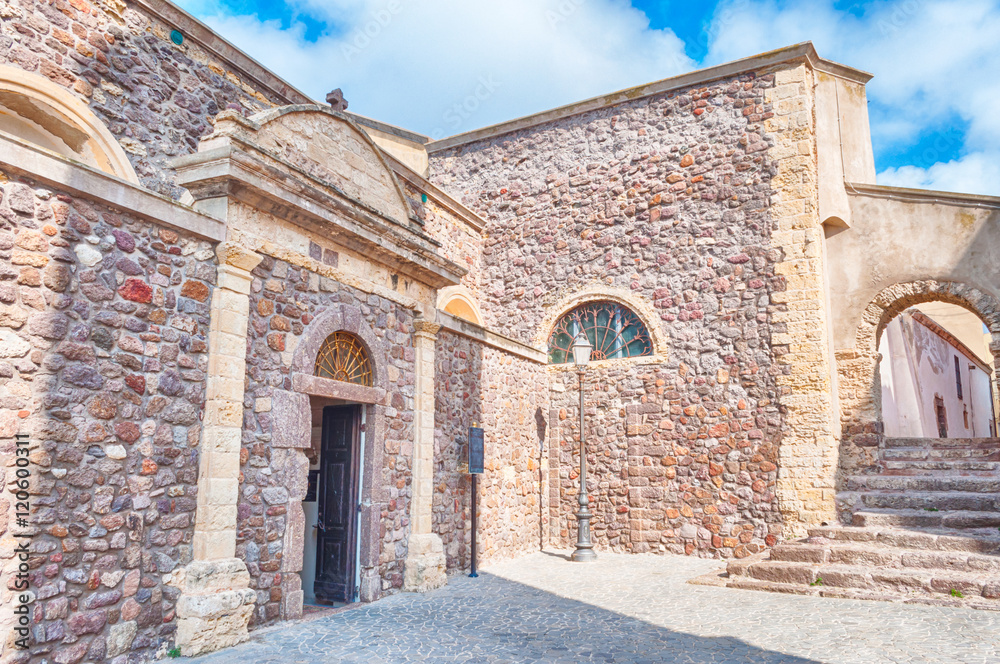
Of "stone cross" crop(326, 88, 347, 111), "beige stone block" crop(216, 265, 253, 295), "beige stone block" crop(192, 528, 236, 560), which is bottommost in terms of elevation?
"beige stone block" crop(192, 528, 236, 560)

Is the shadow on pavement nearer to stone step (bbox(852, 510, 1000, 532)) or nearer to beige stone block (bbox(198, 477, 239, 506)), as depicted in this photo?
beige stone block (bbox(198, 477, 239, 506))

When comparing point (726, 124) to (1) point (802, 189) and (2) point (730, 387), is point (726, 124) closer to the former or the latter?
(1) point (802, 189)

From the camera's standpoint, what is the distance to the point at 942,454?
8.84 meters

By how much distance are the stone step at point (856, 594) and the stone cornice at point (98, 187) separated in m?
6.08

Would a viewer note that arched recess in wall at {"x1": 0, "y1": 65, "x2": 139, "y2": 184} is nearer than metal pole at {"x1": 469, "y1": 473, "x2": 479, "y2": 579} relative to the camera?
Yes

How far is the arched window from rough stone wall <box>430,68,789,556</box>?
28 cm

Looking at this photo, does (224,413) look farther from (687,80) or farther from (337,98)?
(687,80)

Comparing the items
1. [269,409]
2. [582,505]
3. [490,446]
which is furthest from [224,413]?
[582,505]

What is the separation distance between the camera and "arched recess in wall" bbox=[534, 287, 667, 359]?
10086 millimetres

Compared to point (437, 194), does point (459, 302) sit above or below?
below

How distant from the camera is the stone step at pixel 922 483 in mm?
7848

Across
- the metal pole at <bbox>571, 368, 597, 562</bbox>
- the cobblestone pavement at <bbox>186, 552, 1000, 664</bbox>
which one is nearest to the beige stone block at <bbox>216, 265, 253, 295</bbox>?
the cobblestone pavement at <bbox>186, 552, 1000, 664</bbox>

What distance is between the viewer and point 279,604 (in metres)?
5.29

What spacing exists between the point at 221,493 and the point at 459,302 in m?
6.75
